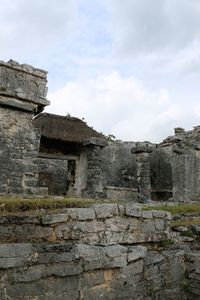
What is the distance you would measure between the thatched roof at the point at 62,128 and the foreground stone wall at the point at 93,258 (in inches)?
319

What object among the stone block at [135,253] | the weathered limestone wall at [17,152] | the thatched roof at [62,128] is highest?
the thatched roof at [62,128]

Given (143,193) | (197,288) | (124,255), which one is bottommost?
(197,288)

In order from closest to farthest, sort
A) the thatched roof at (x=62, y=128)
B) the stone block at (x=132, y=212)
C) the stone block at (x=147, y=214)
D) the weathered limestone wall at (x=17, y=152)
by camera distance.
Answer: the stone block at (x=132, y=212) < the stone block at (x=147, y=214) < the weathered limestone wall at (x=17, y=152) < the thatched roof at (x=62, y=128)

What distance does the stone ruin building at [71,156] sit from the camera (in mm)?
8094

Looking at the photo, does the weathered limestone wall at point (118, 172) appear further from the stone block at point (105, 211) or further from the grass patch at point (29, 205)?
the stone block at point (105, 211)

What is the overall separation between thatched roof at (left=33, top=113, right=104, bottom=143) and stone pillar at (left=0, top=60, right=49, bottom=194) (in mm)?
4255

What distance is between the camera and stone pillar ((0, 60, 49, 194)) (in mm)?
7918

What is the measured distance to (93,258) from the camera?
13.8 feet

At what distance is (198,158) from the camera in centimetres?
1451

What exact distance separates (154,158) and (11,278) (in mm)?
14140

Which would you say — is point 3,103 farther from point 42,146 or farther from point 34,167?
point 42,146

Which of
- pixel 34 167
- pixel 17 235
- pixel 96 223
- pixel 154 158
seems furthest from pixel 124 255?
pixel 154 158

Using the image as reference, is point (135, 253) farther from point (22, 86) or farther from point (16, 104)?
point (22, 86)

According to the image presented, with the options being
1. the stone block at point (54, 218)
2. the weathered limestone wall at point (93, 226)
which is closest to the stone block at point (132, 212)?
the weathered limestone wall at point (93, 226)
